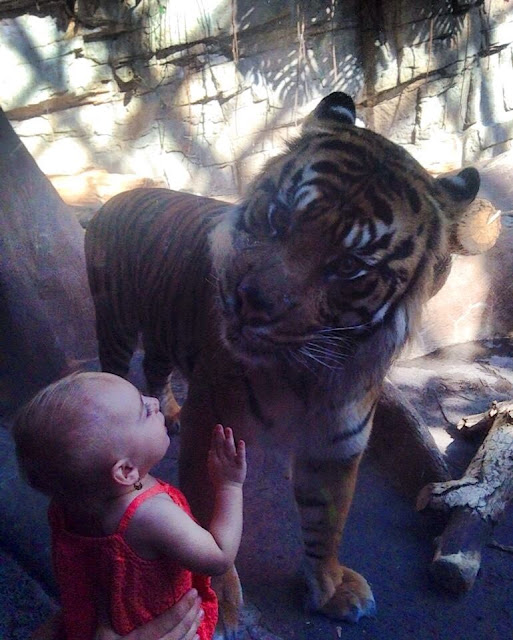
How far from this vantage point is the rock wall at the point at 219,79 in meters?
2.66

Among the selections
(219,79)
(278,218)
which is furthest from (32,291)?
(219,79)

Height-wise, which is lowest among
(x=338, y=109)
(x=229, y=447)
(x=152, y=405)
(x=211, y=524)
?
(x=211, y=524)

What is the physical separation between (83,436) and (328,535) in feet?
3.04

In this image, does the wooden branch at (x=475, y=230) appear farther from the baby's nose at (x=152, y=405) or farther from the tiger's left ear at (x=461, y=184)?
the baby's nose at (x=152, y=405)

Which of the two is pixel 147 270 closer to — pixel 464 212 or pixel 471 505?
pixel 464 212

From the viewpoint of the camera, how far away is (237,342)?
1274mm

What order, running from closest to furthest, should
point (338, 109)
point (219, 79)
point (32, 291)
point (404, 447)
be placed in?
point (338, 109)
point (32, 291)
point (404, 447)
point (219, 79)

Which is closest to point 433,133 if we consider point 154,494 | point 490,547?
point 490,547

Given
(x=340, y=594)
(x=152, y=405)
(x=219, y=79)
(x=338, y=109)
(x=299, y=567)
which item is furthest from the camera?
(x=219, y=79)

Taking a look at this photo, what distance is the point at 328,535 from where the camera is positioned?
1592 millimetres

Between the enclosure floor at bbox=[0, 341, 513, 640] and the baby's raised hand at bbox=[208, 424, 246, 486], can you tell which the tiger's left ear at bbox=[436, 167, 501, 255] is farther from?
the enclosure floor at bbox=[0, 341, 513, 640]

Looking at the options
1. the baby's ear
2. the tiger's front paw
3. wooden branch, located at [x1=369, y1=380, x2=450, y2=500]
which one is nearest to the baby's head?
the baby's ear

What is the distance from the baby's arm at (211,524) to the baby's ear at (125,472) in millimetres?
52

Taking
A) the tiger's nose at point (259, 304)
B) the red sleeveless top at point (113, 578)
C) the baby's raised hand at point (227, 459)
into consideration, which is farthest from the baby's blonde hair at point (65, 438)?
the tiger's nose at point (259, 304)
